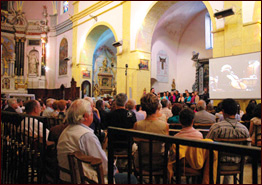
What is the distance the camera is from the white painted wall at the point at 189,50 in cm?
1502

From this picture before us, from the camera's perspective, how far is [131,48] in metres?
12.4

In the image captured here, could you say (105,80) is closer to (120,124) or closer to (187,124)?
(120,124)

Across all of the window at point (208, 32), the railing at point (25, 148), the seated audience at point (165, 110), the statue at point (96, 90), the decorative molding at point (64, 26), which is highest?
the decorative molding at point (64, 26)

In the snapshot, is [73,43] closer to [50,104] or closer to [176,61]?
[176,61]

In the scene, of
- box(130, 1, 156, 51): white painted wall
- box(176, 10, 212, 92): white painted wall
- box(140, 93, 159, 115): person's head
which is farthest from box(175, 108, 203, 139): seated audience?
box(176, 10, 212, 92): white painted wall

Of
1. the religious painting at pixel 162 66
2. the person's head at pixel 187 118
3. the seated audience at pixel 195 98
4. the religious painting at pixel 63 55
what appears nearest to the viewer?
the person's head at pixel 187 118

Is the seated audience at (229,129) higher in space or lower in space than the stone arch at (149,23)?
lower

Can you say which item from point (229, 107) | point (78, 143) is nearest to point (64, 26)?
point (229, 107)

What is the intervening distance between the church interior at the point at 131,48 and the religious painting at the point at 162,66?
0.07m

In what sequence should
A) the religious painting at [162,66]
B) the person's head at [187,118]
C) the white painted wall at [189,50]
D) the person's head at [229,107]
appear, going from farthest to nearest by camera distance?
the religious painting at [162,66] → the white painted wall at [189,50] → the person's head at [229,107] → the person's head at [187,118]

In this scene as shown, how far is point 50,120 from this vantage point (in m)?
3.99

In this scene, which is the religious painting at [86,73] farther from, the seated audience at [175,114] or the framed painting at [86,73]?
the seated audience at [175,114]

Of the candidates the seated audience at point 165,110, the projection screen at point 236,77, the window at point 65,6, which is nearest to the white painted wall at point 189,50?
the projection screen at point 236,77

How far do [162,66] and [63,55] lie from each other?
8.42 m
